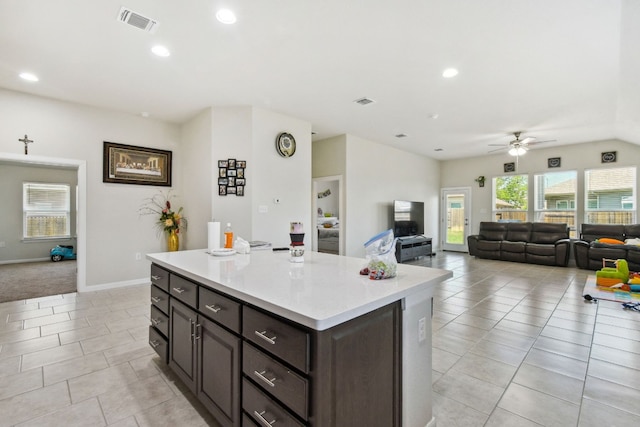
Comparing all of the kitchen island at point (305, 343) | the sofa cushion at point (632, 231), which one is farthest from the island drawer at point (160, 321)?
the sofa cushion at point (632, 231)

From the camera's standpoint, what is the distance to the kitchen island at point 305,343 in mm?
1016

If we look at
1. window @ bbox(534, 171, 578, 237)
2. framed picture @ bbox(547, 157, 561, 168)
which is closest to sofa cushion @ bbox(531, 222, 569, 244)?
window @ bbox(534, 171, 578, 237)

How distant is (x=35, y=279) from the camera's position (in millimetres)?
5074

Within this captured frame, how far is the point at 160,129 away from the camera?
5.11 m

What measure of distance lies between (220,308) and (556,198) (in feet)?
28.7

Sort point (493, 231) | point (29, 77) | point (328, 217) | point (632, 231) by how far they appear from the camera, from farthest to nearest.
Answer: point (493, 231) < point (328, 217) < point (632, 231) < point (29, 77)

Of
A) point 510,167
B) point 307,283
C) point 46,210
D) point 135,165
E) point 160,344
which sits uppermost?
point 510,167

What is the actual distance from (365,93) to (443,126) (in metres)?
2.31

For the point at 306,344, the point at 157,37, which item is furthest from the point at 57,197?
the point at 306,344

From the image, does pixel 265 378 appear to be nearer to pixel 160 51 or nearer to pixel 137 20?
pixel 137 20

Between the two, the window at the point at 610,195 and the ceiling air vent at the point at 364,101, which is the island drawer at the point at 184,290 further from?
the window at the point at 610,195

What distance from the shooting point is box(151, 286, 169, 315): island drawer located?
2.03 metres

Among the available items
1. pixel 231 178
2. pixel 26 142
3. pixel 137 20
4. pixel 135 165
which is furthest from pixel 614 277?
pixel 26 142

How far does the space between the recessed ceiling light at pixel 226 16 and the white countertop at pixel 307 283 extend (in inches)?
78.3
